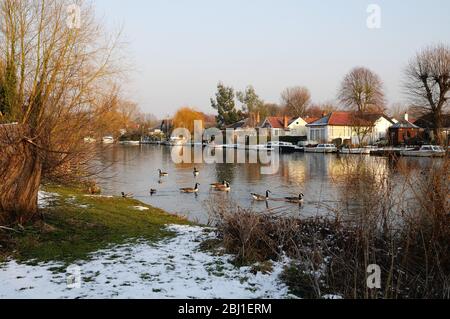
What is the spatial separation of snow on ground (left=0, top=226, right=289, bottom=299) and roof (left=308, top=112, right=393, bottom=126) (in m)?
53.8

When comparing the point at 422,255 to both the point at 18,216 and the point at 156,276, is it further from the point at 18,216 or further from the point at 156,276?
the point at 18,216

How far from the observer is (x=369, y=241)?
22.0ft

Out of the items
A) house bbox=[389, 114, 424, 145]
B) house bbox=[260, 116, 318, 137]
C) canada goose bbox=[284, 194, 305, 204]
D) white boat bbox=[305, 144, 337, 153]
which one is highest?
house bbox=[260, 116, 318, 137]

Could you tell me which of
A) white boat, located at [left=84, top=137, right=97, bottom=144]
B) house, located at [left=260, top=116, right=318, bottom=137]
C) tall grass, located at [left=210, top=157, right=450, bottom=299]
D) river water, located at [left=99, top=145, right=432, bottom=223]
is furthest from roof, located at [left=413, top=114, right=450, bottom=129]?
white boat, located at [left=84, top=137, right=97, bottom=144]

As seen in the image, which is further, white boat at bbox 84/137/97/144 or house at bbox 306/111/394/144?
house at bbox 306/111/394/144

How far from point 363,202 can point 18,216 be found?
7.23 metres

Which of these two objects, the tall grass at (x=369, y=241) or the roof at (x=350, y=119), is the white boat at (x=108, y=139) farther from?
the roof at (x=350, y=119)

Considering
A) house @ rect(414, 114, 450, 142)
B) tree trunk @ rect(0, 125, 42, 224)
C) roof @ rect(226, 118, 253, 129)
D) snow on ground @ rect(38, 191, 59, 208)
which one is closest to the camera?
tree trunk @ rect(0, 125, 42, 224)

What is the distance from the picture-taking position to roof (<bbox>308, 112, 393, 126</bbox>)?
5778 cm

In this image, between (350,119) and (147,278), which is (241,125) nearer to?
(350,119)

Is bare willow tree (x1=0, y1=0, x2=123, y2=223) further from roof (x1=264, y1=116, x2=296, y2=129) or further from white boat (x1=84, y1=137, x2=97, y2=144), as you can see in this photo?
roof (x1=264, y1=116, x2=296, y2=129)

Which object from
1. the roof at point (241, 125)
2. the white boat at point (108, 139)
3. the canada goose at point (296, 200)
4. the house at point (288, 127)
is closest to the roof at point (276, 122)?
the house at point (288, 127)

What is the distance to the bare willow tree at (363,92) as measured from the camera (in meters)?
61.2
